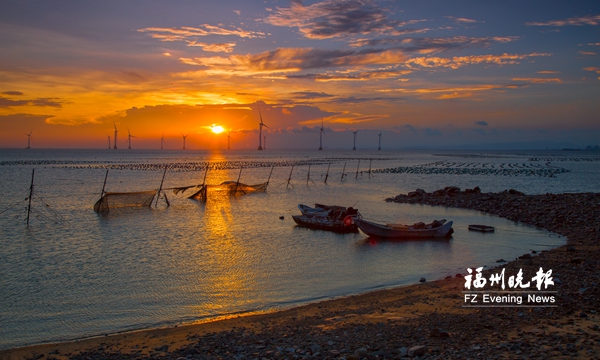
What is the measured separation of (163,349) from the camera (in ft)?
28.4

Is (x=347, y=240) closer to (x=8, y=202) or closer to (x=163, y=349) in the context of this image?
(x=163, y=349)

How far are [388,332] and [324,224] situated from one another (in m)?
15.3

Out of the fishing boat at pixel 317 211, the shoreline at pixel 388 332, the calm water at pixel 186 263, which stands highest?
the fishing boat at pixel 317 211

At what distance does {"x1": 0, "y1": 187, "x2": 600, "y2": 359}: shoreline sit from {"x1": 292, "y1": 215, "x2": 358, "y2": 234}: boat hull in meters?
10.4

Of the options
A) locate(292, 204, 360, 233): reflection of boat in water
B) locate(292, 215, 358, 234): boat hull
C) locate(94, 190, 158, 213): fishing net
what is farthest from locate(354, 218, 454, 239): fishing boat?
locate(94, 190, 158, 213): fishing net

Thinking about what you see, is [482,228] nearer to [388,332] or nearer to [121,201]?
[388,332]

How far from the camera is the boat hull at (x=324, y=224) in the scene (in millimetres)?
23531

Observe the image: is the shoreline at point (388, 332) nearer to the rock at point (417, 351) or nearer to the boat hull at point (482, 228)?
the rock at point (417, 351)

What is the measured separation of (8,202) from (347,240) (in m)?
29.4

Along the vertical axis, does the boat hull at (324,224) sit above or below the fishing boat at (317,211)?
below

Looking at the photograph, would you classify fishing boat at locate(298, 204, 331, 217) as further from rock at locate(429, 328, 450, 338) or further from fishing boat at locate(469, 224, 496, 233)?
rock at locate(429, 328, 450, 338)

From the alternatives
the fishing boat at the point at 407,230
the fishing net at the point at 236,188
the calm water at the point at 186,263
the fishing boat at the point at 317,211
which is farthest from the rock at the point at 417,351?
the fishing net at the point at 236,188

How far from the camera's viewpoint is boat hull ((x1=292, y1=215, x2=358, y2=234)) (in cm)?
2353

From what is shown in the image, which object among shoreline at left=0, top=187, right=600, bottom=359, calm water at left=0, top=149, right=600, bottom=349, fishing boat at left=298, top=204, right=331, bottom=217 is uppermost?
fishing boat at left=298, top=204, right=331, bottom=217
